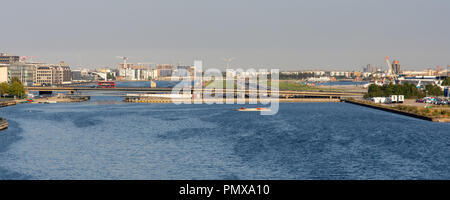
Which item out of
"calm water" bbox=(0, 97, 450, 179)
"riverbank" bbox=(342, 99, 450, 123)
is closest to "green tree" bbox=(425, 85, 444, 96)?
"riverbank" bbox=(342, 99, 450, 123)

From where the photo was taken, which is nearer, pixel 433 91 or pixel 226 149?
pixel 226 149

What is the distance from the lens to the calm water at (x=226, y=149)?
131ft

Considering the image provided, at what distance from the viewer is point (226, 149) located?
5125cm

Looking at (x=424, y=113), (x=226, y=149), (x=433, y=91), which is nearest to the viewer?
(x=226, y=149)

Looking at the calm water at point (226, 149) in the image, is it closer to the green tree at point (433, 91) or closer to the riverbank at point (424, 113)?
the riverbank at point (424, 113)

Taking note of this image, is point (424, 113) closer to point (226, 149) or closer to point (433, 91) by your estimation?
point (226, 149)

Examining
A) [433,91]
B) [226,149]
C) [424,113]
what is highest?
[433,91]

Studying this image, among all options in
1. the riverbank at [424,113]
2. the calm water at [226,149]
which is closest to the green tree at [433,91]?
the riverbank at [424,113]

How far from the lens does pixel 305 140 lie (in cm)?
5734

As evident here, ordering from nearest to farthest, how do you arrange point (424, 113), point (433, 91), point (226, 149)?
point (226, 149)
point (424, 113)
point (433, 91)

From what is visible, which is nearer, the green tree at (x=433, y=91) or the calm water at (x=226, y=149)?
the calm water at (x=226, y=149)

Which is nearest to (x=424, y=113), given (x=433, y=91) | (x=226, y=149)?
(x=226, y=149)

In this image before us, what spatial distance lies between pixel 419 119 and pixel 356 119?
29.4ft
